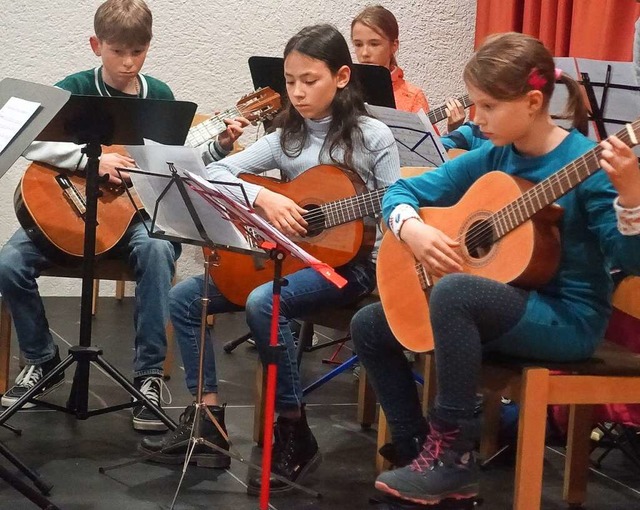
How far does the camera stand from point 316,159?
9.61ft

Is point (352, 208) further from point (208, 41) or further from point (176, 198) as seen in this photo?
point (208, 41)

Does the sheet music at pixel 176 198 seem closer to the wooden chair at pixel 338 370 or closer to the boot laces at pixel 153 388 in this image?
the wooden chair at pixel 338 370

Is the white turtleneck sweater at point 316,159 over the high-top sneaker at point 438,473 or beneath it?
over

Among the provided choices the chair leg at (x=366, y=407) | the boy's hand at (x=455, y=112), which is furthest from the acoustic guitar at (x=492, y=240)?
the boy's hand at (x=455, y=112)

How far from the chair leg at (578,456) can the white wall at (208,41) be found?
325 centimetres

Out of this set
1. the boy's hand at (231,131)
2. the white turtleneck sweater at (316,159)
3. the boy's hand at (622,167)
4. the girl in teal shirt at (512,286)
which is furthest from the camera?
the boy's hand at (231,131)

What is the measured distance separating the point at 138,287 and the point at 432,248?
1287 millimetres

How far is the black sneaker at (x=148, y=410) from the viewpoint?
3.02 metres

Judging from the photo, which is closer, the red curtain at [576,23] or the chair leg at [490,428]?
the chair leg at [490,428]

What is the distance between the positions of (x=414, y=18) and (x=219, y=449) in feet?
12.7

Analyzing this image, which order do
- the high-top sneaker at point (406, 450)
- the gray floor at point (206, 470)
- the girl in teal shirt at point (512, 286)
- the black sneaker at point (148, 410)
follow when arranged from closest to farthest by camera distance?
1. the girl in teal shirt at point (512, 286)
2. the high-top sneaker at point (406, 450)
3. the gray floor at point (206, 470)
4. the black sneaker at point (148, 410)

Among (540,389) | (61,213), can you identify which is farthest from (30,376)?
(540,389)

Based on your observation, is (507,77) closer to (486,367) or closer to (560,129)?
(560,129)

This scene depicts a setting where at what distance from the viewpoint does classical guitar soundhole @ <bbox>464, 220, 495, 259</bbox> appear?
7.20 ft
